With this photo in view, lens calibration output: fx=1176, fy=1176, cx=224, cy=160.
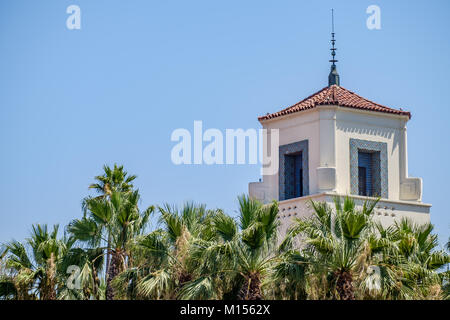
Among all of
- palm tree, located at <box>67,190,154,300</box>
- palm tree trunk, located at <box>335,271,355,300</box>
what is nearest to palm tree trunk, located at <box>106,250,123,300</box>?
palm tree, located at <box>67,190,154,300</box>

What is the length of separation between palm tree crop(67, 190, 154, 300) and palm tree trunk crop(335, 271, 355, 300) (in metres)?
6.63

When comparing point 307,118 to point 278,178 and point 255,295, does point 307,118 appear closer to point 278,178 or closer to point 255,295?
point 278,178

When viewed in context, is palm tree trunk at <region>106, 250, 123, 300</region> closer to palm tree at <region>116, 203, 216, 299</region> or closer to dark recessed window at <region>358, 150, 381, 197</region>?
palm tree at <region>116, 203, 216, 299</region>

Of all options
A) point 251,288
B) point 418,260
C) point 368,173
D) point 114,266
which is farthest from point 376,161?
point 251,288

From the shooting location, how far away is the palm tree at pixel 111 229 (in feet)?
103

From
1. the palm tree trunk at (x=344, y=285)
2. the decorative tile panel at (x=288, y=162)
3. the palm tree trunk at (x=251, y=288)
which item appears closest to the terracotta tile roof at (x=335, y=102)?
the decorative tile panel at (x=288, y=162)

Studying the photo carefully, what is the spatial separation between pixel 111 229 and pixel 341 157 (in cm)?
836

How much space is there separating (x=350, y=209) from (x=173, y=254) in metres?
4.80

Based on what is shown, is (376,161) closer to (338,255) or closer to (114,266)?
(114,266)

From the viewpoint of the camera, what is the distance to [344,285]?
27078mm
